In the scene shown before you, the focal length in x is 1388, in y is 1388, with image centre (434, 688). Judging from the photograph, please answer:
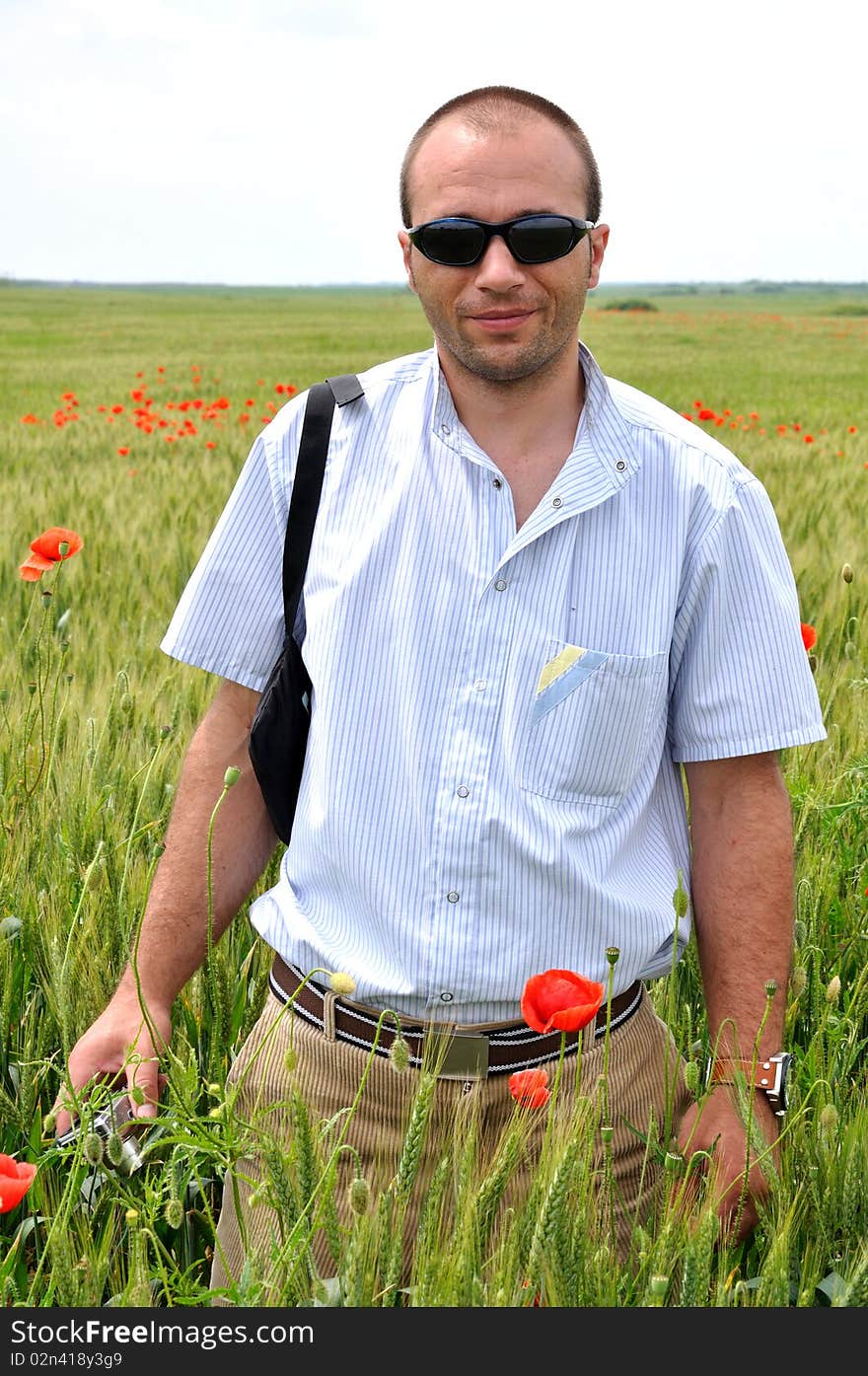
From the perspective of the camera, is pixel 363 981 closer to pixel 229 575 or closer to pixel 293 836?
pixel 293 836

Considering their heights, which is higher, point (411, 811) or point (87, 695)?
point (411, 811)

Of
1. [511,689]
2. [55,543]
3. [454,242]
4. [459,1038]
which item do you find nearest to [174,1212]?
[459,1038]

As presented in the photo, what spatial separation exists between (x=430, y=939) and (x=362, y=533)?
1.75ft

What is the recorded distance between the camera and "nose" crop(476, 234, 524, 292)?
175cm

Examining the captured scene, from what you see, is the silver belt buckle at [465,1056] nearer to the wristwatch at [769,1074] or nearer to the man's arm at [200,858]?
the wristwatch at [769,1074]

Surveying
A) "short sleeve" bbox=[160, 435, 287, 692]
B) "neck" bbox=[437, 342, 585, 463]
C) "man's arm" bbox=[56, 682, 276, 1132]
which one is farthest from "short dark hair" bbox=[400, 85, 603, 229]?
"man's arm" bbox=[56, 682, 276, 1132]

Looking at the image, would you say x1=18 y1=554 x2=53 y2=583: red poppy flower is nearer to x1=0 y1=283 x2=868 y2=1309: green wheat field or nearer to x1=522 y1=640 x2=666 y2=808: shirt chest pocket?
x1=0 y1=283 x2=868 y2=1309: green wheat field

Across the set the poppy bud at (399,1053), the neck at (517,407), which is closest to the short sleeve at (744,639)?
the neck at (517,407)

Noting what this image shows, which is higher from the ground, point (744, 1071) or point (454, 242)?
point (454, 242)

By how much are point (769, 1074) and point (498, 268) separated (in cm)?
110

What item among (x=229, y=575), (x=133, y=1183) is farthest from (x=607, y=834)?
(x=133, y=1183)

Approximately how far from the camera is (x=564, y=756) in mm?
1758

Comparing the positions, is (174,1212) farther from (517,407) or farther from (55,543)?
(55,543)

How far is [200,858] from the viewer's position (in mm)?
2012
